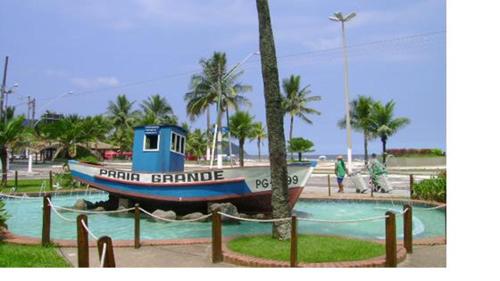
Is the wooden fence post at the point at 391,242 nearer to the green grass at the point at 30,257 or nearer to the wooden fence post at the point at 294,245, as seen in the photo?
the wooden fence post at the point at 294,245

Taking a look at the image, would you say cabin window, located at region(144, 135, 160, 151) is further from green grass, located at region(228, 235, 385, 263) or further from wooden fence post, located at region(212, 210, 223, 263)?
wooden fence post, located at region(212, 210, 223, 263)

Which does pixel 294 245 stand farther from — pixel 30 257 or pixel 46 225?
pixel 46 225

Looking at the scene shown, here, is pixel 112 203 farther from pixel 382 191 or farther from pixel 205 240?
pixel 382 191

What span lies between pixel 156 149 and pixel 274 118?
269 inches

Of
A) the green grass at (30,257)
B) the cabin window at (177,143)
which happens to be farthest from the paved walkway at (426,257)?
the cabin window at (177,143)

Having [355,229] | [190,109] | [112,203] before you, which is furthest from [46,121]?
[355,229]

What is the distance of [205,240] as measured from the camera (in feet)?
30.3

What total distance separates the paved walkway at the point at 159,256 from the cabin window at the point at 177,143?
22.0 feet

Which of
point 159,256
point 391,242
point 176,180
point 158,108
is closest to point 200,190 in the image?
point 176,180

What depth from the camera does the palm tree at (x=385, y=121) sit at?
50.3 m

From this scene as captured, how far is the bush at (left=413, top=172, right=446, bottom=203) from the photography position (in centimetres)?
1574

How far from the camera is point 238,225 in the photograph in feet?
42.5

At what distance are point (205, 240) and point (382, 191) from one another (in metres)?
12.4

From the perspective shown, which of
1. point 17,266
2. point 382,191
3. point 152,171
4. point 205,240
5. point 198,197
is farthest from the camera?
point 382,191
